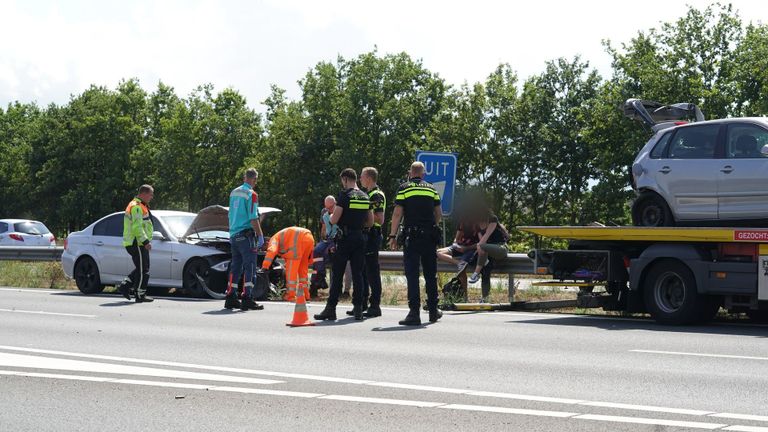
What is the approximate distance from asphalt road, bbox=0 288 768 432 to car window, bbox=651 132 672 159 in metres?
2.14

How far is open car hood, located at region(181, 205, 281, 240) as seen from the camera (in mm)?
18188

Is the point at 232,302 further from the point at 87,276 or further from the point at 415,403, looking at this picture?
the point at 415,403

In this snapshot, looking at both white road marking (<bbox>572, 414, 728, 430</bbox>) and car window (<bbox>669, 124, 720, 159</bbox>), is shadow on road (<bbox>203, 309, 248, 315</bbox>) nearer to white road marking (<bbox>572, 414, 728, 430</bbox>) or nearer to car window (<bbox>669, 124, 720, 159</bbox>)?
car window (<bbox>669, 124, 720, 159</bbox>)

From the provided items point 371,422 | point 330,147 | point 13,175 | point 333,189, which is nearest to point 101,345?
point 371,422

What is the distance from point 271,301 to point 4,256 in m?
11.2

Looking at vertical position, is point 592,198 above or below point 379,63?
below

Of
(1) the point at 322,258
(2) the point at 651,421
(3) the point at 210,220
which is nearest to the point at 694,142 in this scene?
(1) the point at 322,258

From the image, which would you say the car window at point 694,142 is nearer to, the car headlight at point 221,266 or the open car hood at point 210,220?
the open car hood at point 210,220

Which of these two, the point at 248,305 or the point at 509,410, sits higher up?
the point at 248,305

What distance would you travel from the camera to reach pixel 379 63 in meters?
77.3

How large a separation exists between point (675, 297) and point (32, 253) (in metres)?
16.4

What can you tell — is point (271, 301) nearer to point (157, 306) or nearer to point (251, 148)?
point (157, 306)

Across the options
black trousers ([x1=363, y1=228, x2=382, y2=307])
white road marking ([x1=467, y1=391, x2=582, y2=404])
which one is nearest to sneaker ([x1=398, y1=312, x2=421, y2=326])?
black trousers ([x1=363, y1=228, x2=382, y2=307])

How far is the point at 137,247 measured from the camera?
17.4m
